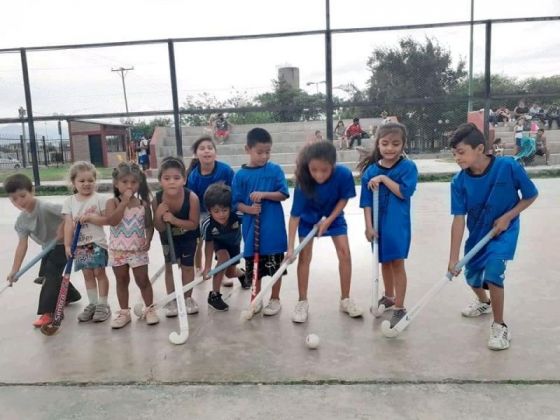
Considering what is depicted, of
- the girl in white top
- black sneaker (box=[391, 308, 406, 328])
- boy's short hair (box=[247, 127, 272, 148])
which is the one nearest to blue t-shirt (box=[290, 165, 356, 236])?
boy's short hair (box=[247, 127, 272, 148])

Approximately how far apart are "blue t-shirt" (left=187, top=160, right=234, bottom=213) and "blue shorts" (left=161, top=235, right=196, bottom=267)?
0.42 m

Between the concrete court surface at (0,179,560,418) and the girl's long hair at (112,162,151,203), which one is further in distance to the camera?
the girl's long hair at (112,162,151,203)

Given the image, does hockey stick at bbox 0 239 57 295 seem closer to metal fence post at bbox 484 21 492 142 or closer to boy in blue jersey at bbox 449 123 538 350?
boy in blue jersey at bbox 449 123 538 350

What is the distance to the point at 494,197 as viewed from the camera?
3.01 m

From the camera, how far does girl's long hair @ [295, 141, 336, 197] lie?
3.35m

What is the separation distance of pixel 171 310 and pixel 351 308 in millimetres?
1286

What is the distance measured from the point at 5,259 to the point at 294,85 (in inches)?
309

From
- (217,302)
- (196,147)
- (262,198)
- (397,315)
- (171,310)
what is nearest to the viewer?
(397,315)

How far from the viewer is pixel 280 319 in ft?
11.6

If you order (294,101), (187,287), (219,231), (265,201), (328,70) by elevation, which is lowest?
(187,287)

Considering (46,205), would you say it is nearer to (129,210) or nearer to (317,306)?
(129,210)

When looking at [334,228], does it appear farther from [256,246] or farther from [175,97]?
[175,97]

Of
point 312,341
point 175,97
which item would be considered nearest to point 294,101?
point 175,97

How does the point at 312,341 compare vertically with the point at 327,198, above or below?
below
